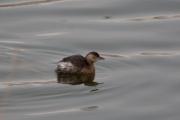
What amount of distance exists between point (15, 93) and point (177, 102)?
2.15m

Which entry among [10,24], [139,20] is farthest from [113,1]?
[10,24]

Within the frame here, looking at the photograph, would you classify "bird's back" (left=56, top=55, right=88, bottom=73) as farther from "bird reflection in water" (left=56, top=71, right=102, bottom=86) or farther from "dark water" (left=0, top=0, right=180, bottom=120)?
"dark water" (left=0, top=0, right=180, bottom=120)

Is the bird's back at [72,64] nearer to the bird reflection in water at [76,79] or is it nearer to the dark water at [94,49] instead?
the bird reflection in water at [76,79]

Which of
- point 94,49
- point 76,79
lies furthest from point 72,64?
point 94,49

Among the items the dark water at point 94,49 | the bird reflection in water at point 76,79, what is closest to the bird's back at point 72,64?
the bird reflection in water at point 76,79

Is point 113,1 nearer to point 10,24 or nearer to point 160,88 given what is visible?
point 10,24

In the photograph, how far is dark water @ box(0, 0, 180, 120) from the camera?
1041 cm

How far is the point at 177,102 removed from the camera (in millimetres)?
10883

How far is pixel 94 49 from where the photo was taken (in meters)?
13.6

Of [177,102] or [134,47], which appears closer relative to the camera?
[177,102]

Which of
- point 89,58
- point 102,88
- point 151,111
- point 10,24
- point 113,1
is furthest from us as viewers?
point 113,1

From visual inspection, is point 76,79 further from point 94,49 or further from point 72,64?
point 94,49

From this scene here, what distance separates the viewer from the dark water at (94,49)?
34.2 feet

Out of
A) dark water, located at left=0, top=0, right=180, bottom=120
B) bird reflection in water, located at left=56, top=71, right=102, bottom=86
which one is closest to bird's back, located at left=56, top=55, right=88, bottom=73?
bird reflection in water, located at left=56, top=71, right=102, bottom=86
